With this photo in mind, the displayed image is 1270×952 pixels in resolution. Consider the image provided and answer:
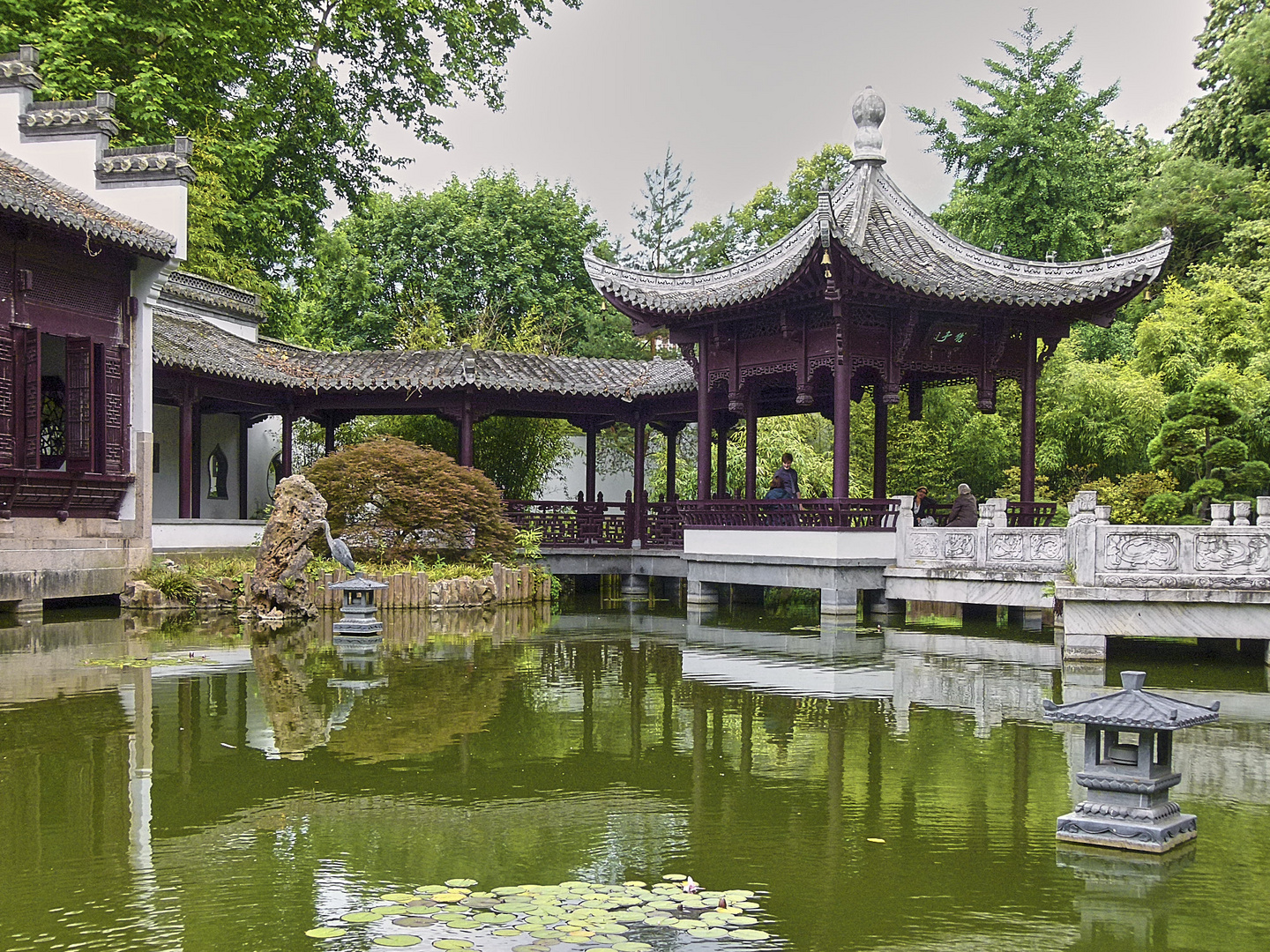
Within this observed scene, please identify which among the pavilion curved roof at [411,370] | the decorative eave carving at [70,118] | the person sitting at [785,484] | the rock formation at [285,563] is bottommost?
the rock formation at [285,563]

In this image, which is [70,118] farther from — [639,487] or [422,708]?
[422,708]

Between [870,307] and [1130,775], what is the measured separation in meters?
11.0

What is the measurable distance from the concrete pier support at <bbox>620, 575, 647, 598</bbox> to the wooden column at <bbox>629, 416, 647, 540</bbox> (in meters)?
0.69

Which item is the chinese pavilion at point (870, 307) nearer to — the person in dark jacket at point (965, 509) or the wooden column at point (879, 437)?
the wooden column at point (879, 437)

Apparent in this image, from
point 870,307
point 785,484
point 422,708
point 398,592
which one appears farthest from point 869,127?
point 422,708

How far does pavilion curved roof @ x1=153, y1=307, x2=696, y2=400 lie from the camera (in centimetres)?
2003

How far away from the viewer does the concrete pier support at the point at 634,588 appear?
810 inches

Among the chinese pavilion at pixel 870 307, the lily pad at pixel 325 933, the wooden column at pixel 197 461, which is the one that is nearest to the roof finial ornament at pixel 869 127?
the chinese pavilion at pixel 870 307

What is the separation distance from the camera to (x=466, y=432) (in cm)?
2073

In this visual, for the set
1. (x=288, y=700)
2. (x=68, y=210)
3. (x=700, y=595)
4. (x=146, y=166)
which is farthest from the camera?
(x=700, y=595)

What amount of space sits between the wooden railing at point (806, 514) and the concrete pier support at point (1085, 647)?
4.31m

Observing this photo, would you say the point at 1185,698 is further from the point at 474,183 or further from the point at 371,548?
the point at 474,183

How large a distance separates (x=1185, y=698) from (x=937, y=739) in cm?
263

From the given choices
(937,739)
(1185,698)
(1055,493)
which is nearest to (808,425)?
(1055,493)
